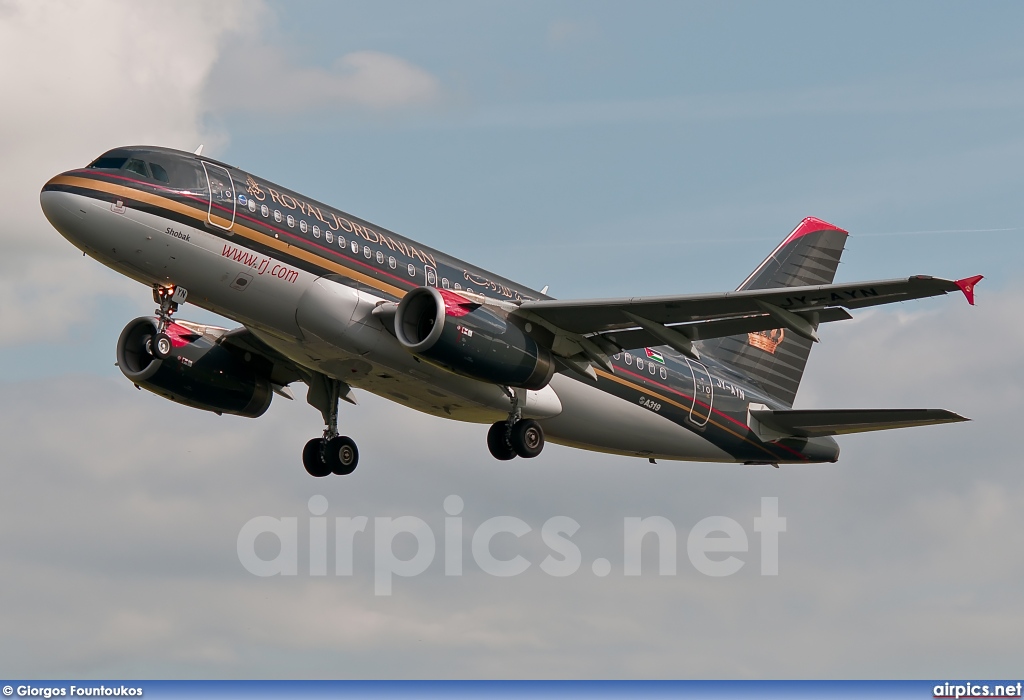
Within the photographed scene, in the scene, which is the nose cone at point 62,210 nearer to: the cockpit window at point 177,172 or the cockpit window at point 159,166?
the cockpit window at point 159,166

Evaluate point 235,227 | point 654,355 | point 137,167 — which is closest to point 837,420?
point 654,355

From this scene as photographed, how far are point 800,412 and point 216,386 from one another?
16.2m

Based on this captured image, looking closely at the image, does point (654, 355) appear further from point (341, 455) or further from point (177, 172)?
point (177, 172)

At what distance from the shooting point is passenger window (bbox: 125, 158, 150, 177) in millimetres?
31141

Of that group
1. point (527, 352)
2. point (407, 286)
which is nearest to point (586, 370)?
point (527, 352)

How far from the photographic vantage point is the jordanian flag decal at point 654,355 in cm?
3844

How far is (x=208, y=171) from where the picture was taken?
104 feet

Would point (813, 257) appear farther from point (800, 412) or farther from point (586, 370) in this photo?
point (586, 370)

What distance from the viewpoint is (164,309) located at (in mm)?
32188

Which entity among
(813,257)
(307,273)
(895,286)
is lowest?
(895,286)

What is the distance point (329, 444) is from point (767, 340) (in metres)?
14.2

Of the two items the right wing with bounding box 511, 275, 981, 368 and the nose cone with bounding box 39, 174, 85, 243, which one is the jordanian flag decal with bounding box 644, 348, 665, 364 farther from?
the nose cone with bounding box 39, 174, 85, 243

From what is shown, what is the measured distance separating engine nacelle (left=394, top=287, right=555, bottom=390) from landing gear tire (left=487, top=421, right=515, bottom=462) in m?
2.16

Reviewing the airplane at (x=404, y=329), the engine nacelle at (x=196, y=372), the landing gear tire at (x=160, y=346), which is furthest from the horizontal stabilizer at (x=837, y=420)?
the landing gear tire at (x=160, y=346)
